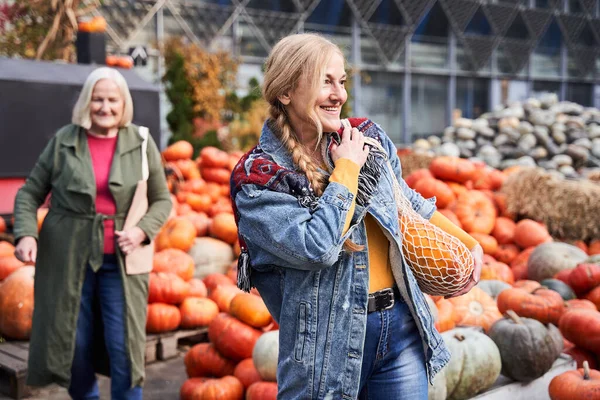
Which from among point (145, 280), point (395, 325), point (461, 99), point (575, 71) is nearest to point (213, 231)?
point (145, 280)

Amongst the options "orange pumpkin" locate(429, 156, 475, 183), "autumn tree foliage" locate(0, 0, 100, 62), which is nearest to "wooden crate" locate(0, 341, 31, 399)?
"orange pumpkin" locate(429, 156, 475, 183)

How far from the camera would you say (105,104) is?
323 centimetres

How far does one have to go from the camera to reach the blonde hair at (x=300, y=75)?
6.13ft

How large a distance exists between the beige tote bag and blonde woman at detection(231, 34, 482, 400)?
1.44 meters

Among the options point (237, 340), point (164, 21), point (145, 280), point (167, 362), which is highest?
point (164, 21)

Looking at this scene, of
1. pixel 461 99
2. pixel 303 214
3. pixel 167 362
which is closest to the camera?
pixel 303 214

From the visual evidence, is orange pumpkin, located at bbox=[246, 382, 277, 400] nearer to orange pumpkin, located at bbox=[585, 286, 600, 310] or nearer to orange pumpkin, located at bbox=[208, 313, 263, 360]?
orange pumpkin, located at bbox=[208, 313, 263, 360]

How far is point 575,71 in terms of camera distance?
27.3m

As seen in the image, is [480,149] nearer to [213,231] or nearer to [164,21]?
[213,231]

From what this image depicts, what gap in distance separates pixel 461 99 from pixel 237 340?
68.8 ft

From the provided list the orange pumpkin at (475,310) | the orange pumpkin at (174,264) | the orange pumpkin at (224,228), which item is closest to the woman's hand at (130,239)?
the orange pumpkin at (475,310)

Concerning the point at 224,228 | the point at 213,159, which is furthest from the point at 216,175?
the point at 224,228

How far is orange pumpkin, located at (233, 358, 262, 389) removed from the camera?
384 cm

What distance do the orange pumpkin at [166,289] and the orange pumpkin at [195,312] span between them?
8 cm
